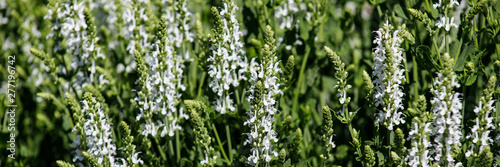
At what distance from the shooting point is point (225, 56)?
2.45 m

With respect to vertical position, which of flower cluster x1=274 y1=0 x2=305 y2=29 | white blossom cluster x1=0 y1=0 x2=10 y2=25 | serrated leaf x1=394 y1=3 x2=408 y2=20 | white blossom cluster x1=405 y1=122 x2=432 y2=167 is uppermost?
white blossom cluster x1=0 y1=0 x2=10 y2=25

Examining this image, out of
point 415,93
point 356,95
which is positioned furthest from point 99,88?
point 415,93

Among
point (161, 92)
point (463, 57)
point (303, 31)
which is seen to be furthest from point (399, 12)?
point (161, 92)

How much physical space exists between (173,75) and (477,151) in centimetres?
157

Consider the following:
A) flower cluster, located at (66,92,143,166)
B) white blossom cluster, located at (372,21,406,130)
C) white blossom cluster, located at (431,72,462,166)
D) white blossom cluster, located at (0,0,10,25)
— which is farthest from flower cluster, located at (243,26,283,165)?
white blossom cluster, located at (0,0,10,25)

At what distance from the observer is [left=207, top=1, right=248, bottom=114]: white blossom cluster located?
2.43 m

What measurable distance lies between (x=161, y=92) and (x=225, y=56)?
0.45 metres

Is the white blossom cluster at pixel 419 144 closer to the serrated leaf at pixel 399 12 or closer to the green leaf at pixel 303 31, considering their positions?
the serrated leaf at pixel 399 12

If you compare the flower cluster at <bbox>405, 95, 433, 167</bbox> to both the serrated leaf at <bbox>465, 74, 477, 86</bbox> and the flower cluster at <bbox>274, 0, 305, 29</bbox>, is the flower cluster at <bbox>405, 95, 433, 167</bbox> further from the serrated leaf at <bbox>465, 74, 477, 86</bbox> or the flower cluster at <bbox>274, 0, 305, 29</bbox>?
the flower cluster at <bbox>274, 0, 305, 29</bbox>

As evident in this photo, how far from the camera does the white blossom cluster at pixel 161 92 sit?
2.49m

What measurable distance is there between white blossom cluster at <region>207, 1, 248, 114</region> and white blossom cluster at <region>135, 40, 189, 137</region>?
0.71ft

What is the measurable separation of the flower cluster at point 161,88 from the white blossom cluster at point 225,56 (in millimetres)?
220

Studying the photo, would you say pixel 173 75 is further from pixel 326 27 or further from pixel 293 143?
pixel 326 27

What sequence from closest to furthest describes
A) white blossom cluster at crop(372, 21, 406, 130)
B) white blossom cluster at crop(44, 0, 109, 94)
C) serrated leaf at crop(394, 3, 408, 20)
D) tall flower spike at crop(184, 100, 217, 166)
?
white blossom cluster at crop(372, 21, 406, 130) → tall flower spike at crop(184, 100, 217, 166) → serrated leaf at crop(394, 3, 408, 20) → white blossom cluster at crop(44, 0, 109, 94)
